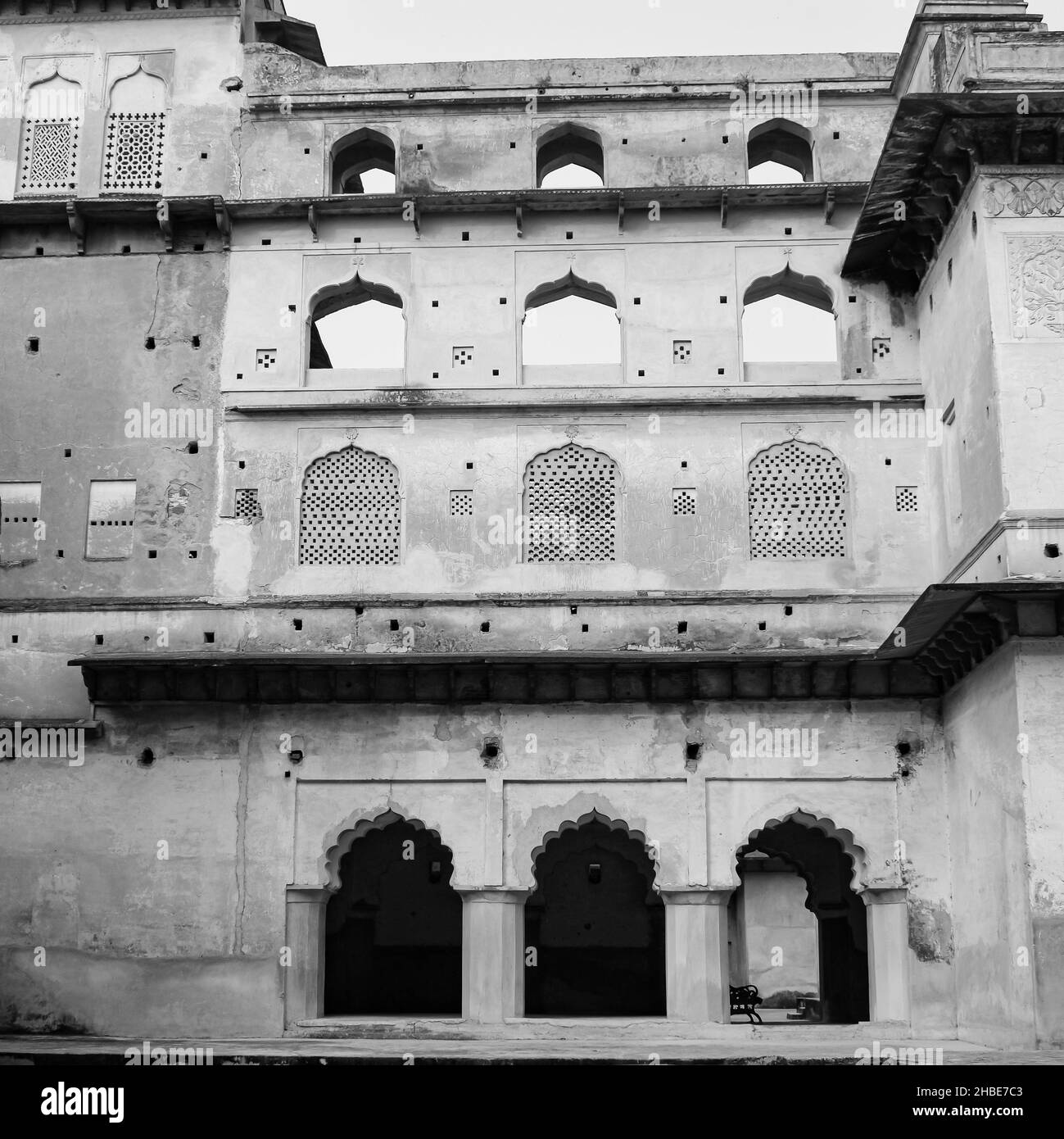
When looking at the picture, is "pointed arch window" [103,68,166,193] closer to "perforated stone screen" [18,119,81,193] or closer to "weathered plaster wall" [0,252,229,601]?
"perforated stone screen" [18,119,81,193]

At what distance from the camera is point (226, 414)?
56.4ft

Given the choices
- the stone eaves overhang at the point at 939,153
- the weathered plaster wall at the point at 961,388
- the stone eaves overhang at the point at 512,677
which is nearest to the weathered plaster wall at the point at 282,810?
the stone eaves overhang at the point at 512,677

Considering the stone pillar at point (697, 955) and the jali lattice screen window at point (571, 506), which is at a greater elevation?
the jali lattice screen window at point (571, 506)

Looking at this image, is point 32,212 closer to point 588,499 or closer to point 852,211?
point 588,499

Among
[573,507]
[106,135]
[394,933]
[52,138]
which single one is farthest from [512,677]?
[52,138]

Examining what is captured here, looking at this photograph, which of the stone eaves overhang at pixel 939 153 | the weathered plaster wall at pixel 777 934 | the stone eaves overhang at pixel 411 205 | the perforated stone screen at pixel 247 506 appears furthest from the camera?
the weathered plaster wall at pixel 777 934

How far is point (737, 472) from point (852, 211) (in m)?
2.96

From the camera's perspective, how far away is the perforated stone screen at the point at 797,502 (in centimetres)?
1661

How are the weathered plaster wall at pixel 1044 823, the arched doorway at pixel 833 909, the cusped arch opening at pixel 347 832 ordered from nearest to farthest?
the weathered plaster wall at pixel 1044 823, the cusped arch opening at pixel 347 832, the arched doorway at pixel 833 909

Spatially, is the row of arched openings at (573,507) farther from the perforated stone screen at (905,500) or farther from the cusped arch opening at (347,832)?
the cusped arch opening at (347,832)

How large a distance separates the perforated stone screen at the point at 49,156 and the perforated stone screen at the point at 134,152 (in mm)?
344

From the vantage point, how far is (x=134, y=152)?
17922 mm

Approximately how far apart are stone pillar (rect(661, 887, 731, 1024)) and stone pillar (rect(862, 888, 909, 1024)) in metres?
1.32
